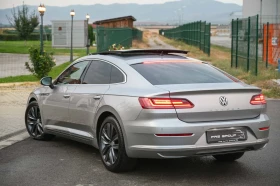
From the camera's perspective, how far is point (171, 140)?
6004 mm

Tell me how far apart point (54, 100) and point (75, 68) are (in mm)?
560

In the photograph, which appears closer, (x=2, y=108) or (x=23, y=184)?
(x=23, y=184)

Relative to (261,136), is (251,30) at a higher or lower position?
higher

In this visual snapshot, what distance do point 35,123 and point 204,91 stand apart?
3730 mm

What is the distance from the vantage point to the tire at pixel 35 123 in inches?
349

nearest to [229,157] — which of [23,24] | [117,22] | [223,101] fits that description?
[223,101]

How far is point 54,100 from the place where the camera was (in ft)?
26.8

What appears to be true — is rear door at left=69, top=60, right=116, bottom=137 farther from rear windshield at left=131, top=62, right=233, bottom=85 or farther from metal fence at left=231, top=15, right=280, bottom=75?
metal fence at left=231, top=15, right=280, bottom=75

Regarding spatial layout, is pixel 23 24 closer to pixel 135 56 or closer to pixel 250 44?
pixel 250 44

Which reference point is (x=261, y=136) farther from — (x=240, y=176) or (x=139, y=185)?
(x=139, y=185)

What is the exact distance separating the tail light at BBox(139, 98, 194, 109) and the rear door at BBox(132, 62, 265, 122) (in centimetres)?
4

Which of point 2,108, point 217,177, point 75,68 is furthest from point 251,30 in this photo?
point 217,177

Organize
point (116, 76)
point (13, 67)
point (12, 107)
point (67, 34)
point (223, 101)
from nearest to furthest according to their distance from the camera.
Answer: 1. point (223, 101)
2. point (116, 76)
3. point (12, 107)
4. point (13, 67)
5. point (67, 34)

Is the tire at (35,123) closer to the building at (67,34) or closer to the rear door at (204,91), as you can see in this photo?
the rear door at (204,91)
